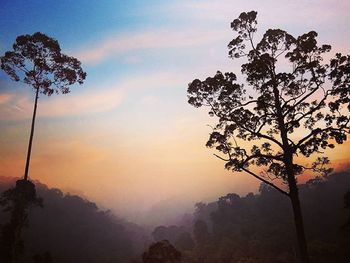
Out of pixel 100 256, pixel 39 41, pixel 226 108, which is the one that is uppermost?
pixel 39 41

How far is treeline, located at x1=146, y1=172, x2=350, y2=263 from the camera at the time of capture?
220ft

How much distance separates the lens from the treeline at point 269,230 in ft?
220

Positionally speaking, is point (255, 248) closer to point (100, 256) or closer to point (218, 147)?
point (100, 256)

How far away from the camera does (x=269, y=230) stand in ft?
298

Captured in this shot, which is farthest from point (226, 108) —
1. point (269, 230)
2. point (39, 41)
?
point (269, 230)

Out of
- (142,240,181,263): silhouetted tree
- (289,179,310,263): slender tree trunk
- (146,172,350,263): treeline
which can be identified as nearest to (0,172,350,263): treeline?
(146,172,350,263): treeline

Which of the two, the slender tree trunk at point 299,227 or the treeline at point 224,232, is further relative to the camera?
the treeline at point 224,232

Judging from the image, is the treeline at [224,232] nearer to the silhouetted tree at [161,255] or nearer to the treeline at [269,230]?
the treeline at [269,230]

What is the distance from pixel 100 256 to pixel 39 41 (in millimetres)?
104738

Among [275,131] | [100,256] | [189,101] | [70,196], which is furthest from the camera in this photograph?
[70,196]

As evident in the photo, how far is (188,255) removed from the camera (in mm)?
82125

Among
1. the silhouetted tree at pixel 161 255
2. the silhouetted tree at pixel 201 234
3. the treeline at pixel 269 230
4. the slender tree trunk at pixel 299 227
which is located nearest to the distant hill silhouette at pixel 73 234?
the treeline at pixel 269 230

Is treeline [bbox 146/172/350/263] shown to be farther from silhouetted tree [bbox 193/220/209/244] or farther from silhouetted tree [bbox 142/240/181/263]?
silhouetted tree [bbox 142/240/181/263]

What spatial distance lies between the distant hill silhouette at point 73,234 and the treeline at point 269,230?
→ 22014mm
